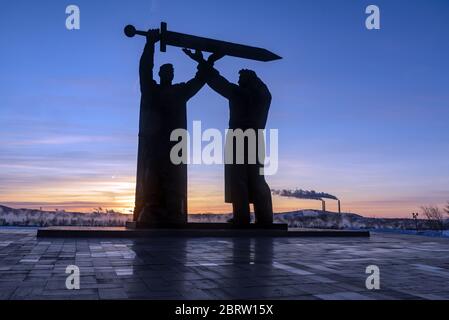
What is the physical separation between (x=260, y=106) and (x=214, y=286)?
35.5ft

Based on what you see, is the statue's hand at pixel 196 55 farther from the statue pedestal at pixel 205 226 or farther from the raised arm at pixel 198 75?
the statue pedestal at pixel 205 226

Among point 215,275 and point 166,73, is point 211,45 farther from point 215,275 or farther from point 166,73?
point 215,275

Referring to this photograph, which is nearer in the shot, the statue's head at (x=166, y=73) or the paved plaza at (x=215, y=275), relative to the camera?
the paved plaza at (x=215, y=275)

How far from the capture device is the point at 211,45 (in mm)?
15227

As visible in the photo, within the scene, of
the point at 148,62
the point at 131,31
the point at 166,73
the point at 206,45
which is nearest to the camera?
the point at 131,31

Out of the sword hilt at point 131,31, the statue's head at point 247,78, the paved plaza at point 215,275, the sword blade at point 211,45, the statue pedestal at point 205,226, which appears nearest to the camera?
the paved plaza at point 215,275

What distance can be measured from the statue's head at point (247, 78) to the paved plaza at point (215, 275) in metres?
8.11

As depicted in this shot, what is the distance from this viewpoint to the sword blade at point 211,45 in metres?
14.8

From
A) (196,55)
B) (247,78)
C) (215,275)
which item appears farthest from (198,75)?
(215,275)

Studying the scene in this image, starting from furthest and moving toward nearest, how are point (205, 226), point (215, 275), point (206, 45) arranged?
point (206, 45) < point (205, 226) < point (215, 275)

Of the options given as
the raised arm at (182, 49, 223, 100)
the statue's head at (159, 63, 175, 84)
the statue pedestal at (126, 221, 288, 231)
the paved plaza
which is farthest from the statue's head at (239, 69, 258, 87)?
the paved plaza

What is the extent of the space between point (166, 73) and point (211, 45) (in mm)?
1810

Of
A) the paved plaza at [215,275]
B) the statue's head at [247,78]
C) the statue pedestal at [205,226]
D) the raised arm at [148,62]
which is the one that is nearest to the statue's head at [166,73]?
the raised arm at [148,62]
